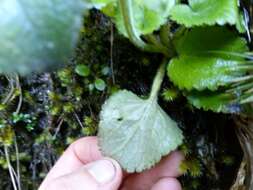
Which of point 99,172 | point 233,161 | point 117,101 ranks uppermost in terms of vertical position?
point 117,101

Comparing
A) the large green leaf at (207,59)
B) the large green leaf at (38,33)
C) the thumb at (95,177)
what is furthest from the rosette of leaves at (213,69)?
the large green leaf at (38,33)

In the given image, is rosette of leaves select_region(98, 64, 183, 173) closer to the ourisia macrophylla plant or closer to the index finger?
the ourisia macrophylla plant

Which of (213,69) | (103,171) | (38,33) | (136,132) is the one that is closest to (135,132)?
(136,132)

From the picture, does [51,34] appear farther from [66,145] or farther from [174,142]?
[66,145]

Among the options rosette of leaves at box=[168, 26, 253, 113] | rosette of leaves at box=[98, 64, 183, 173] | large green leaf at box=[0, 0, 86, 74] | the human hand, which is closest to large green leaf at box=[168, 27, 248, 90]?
rosette of leaves at box=[168, 26, 253, 113]

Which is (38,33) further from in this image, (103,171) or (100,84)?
(100,84)

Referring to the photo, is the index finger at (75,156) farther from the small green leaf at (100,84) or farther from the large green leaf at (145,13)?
the large green leaf at (145,13)

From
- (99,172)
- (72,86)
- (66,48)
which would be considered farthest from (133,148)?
(66,48)
